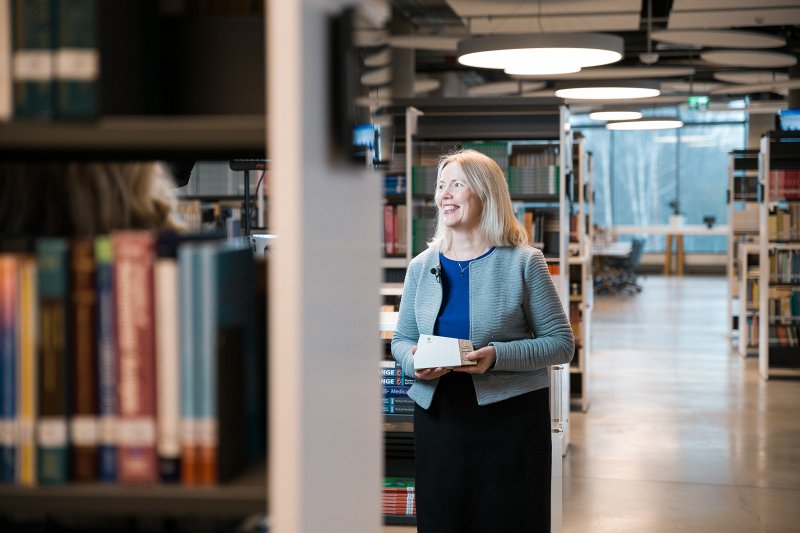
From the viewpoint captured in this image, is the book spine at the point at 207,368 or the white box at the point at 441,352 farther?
the white box at the point at 441,352

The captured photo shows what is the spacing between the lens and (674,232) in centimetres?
2058

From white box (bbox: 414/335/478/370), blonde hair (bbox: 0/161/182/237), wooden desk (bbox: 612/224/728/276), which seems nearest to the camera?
blonde hair (bbox: 0/161/182/237)

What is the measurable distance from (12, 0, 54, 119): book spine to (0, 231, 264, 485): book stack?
173 mm

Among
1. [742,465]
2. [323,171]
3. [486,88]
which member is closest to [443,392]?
[323,171]

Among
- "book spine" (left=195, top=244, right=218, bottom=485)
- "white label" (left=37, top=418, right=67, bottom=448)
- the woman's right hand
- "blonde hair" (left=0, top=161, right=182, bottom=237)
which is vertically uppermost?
"blonde hair" (left=0, top=161, right=182, bottom=237)

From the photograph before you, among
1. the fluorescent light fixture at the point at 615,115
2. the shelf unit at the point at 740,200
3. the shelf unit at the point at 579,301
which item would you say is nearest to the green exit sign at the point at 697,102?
the fluorescent light fixture at the point at 615,115

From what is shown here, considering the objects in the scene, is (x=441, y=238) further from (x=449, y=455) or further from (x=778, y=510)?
(x=778, y=510)

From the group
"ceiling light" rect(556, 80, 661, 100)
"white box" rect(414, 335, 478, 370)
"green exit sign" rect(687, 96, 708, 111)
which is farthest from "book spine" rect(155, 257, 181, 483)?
"green exit sign" rect(687, 96, 708, 111)

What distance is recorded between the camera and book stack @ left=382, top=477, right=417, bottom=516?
433 centimetres

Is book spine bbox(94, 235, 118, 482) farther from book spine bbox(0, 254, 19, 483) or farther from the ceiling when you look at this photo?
the ceiling

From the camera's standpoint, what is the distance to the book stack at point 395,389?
4055 mm

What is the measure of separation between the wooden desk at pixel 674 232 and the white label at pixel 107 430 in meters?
18.7

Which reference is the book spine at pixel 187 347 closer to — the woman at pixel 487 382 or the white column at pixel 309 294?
the white column at pixel 309 294

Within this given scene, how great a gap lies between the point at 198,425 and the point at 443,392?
6.11 ft
